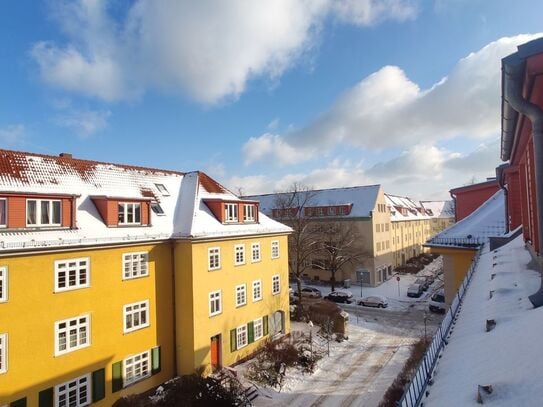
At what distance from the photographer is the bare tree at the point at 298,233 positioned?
3707 cm

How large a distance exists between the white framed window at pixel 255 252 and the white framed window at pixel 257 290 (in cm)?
138

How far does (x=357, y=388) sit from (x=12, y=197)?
57.5 feet

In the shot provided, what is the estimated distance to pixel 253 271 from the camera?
2280 cm

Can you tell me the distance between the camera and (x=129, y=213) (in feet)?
59.1

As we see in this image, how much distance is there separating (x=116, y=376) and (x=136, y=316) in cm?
262

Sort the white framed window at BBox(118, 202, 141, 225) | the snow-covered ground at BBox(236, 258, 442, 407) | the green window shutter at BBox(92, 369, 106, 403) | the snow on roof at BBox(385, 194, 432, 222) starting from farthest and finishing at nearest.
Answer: the snow on roof at BBox(385, 194, 432, 222), the white framed window at BBox(118, 202, 141, 225), the snow-covered ground at BBox(236, 258, 442, 407), the green window shutter at BBox(92, 369, 106, 403)

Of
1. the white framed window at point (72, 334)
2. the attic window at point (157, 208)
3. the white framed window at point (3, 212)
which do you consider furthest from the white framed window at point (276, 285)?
the white framed window at point (3, 212)

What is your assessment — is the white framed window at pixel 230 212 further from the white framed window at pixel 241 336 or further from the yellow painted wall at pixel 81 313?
the white framed window at pixel 241 336

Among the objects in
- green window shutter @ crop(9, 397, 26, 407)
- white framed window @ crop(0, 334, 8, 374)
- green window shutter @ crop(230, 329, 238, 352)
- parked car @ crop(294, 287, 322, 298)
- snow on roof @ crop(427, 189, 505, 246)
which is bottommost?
parked car @ crop(294, 287, 322, 298)

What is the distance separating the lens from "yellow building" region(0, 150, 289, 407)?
13.8 m

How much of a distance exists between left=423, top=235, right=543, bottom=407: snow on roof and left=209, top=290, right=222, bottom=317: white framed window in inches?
582

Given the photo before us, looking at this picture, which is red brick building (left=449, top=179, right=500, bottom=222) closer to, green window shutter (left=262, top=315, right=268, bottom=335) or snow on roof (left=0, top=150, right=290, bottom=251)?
snow on roof (left=0, top=150, right=290, bottom=251)

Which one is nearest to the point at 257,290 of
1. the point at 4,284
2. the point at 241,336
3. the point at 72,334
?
the point at 241,336

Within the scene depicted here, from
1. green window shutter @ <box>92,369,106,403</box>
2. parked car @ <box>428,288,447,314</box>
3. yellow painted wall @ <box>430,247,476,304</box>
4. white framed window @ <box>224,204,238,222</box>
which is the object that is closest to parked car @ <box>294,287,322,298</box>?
parked car @ <box>428,288,447,314</box>
